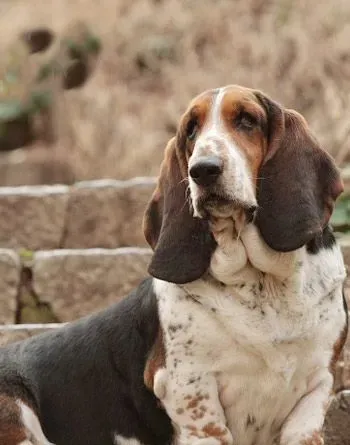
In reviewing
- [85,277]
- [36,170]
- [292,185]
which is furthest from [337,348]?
[36,170]

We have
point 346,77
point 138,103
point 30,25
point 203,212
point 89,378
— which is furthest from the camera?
point 30,25

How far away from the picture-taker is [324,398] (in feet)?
15.4

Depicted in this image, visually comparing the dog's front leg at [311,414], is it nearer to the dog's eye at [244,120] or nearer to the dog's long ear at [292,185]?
the dog's long ear at [292,185]

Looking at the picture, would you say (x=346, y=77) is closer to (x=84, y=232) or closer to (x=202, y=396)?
(x=84, y=232)

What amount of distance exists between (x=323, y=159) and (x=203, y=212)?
50cm

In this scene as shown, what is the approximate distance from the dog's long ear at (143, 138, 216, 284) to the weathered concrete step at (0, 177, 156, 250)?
346 centimetres

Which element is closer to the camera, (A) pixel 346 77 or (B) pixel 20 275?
(B) pixel 20 275

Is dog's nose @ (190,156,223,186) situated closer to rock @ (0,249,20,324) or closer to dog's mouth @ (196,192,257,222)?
dog's mouth @ (196,192,257,222)

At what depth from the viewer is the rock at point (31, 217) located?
Answer: 823cm

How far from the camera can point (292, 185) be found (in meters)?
4.54

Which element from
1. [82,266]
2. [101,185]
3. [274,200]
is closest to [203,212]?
[274,200]

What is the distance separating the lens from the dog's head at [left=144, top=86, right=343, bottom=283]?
4422 mm

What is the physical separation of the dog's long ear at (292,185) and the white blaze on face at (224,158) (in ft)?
0.32

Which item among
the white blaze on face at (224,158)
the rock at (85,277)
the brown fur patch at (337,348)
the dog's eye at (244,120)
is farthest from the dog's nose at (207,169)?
the rock at (85,277)
